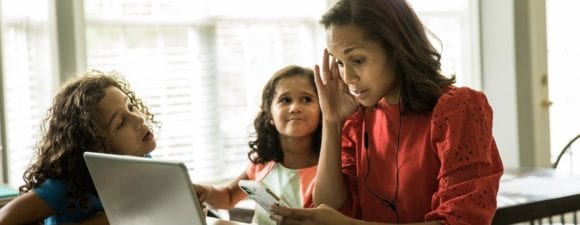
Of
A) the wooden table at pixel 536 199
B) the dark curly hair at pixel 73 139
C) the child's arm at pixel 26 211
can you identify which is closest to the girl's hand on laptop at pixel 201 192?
the dark curly hair at pixel 73 139

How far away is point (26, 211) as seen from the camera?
174cm

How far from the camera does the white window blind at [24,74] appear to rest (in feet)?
10.5

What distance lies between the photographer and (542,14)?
442 centimetres

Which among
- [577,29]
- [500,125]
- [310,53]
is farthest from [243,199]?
[577,29]

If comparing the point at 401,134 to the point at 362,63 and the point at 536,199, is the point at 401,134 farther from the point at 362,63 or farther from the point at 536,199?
the point at 536,199

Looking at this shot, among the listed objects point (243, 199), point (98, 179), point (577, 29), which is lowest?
point (243, 199)

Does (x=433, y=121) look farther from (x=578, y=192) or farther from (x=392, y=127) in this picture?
(x=578, y=192)

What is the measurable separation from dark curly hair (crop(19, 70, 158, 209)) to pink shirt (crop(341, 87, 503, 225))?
0.59 m

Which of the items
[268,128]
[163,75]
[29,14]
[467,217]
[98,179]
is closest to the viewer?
[467,217]

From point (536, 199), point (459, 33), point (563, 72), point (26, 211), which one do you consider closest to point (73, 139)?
point (26, 211)

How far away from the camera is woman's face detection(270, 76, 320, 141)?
238 centimetres

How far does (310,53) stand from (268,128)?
5.30 ft

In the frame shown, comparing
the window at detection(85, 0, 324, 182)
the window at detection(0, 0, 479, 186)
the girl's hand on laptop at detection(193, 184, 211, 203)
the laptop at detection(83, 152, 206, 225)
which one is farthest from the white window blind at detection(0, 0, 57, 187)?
the laptop at detection(83, 152, 206, 225)

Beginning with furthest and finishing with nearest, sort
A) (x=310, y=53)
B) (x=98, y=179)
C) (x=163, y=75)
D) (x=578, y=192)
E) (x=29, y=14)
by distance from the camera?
(x=310, y=53), (x=163, y=75), (x=29, y=14), (x=578, y=192), (x=98, y=179)
